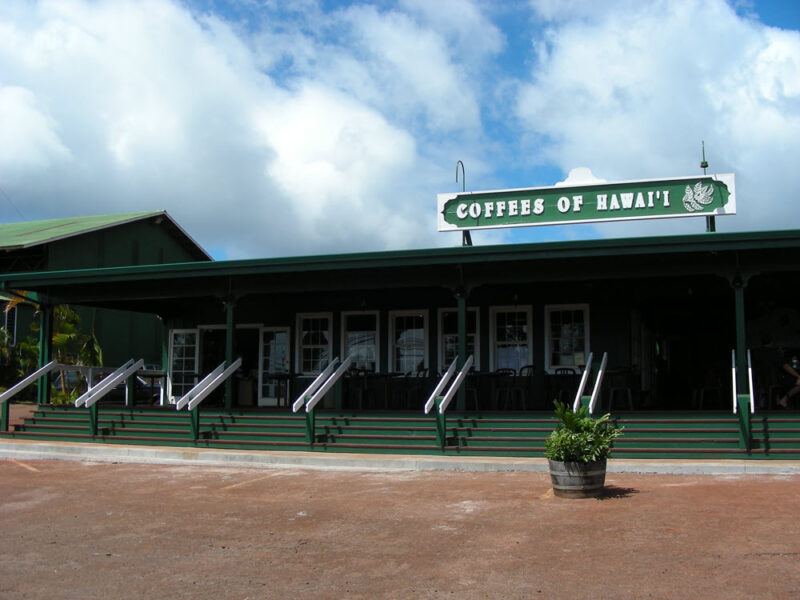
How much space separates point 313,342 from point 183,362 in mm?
3922

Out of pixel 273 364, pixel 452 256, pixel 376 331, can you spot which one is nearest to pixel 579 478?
pixel 452 256

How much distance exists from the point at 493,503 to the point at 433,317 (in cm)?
776

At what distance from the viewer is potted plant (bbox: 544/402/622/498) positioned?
8500mm

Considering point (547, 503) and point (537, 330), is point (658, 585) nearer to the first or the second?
point (547, 503)

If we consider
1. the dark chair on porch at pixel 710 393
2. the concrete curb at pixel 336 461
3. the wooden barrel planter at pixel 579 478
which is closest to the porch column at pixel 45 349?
the concrete curb at pixel 336 461

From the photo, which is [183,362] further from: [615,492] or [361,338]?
[615,492]

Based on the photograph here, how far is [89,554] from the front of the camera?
6.70 m

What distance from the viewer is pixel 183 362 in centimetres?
1895

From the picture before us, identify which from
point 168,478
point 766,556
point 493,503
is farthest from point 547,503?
point 168,478

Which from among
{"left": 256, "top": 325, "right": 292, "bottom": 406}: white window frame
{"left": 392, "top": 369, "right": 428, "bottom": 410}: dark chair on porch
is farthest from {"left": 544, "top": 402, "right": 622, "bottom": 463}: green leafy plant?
{"left": 256, "top": 325, "right": 292, "bottom": 406}: white window frame

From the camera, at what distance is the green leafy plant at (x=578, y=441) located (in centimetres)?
851

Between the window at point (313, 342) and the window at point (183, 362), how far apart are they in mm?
3189

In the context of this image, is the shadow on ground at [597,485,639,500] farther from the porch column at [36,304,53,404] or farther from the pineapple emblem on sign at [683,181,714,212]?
the porch column at [36,304,53,404]

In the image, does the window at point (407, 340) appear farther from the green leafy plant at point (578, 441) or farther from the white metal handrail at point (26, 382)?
the green leafy plant at point (578, 441)
